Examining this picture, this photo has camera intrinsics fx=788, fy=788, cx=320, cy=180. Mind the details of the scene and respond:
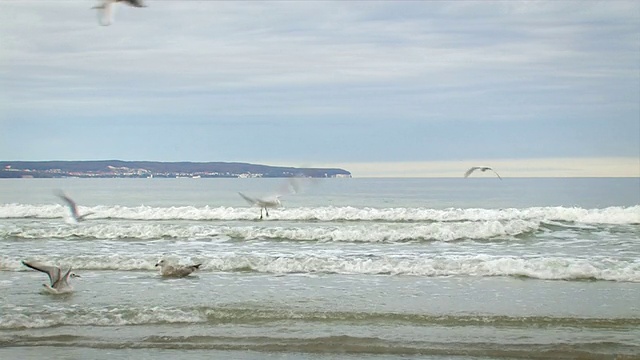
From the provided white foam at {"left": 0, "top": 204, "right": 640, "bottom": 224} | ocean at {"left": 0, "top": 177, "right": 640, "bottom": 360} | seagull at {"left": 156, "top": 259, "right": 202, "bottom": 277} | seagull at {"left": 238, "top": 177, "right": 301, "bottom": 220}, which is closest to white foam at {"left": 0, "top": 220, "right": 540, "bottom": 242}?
ocean at {"left": 0, "top": 177, "right": 640, "bottom": 360}

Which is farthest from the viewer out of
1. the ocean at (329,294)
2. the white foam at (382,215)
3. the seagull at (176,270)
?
the white foam at (382,215)

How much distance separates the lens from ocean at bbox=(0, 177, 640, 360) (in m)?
9.12

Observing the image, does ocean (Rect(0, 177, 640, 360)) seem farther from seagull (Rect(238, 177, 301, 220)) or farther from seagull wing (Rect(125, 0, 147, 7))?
seagull wing (Rect(125, 0, 147, 7))

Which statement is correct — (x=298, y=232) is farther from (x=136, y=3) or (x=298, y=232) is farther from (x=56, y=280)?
(x=136, y=3)

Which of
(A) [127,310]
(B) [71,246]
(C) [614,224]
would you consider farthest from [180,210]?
(A) [127,310]

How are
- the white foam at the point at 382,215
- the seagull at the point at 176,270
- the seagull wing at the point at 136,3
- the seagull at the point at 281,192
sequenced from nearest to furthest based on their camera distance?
the seagull wing at the point at 136,3, the seagull at the point at 281,192, the seagull at the point at 176,270, the white foam at the point at 382,215

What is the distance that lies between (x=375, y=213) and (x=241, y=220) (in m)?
4.58

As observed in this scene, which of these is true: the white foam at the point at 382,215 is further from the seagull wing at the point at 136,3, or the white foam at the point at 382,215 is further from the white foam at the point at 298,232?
the seagull wing at the point at 136,3

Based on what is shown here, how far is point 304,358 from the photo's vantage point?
862 centimetres

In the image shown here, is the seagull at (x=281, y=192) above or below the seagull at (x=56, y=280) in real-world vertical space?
above

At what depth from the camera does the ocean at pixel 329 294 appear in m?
9.12

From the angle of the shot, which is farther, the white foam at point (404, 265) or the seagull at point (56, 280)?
the white foam at point (404, 265)

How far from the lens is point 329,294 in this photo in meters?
12.3

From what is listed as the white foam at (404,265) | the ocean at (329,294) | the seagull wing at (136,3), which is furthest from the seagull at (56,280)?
the seagull wing at (136,3)
